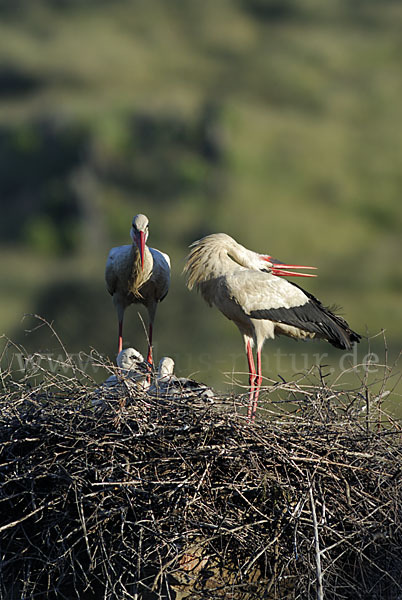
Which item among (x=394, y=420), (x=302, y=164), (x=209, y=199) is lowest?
(x=209, y=199)

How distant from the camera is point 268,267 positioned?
5277 mm

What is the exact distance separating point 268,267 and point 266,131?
73.4 ft

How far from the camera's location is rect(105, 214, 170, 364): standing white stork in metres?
5.09

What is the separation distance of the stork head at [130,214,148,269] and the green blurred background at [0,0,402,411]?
8.86 meters

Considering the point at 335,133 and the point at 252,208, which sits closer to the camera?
the point at 252,208

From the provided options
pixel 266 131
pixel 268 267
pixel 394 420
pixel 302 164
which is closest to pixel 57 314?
pixel 302 164

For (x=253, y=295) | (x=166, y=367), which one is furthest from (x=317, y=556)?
(x=253, y=295)

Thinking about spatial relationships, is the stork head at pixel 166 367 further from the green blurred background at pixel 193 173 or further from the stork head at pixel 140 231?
the green blurred background at pixel 193 173

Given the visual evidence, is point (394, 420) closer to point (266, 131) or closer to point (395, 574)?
point (395, 574)

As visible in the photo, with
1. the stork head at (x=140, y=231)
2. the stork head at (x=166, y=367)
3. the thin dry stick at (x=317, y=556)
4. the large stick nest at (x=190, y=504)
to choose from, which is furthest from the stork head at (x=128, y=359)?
the thin dry stick at (x=317, y=556)

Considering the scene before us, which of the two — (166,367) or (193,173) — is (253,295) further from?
(193,173)

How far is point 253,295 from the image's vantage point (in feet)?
16.3

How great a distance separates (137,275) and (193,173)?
2185 centimetres

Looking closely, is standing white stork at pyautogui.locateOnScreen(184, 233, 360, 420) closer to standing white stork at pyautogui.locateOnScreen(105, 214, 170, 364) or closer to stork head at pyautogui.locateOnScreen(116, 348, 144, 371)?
standing white stork at pyautogui.locateOnScreen(105, 214, 170, 364)
